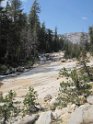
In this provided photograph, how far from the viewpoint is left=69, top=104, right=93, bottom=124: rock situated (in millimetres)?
10516

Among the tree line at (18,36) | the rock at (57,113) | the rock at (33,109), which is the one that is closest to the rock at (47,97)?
the rock at (33,109)

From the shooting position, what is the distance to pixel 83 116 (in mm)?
10797

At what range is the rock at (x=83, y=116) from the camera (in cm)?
1052

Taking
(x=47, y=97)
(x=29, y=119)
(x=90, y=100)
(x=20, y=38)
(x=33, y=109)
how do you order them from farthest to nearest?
(x=20, y=38) → (x=47, y=97) → (x=33, y=109) → (x=90, y=100) → (x=29, y=119)

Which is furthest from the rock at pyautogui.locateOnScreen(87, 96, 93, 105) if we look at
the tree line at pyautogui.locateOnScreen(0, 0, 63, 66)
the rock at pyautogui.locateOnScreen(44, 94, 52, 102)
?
the tree line at pyautogui.locateOnScreen(0, 0, 63, 66)

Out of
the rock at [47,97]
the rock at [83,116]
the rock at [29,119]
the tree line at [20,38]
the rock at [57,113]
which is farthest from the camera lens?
the tree line at [20,38]

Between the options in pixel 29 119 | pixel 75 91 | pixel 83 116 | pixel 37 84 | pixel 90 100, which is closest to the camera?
pixel 83 116

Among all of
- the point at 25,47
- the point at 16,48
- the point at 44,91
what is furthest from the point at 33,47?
the point at 44,91

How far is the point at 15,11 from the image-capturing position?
70.2m

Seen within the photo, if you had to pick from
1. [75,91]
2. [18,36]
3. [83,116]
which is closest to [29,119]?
[83,116]

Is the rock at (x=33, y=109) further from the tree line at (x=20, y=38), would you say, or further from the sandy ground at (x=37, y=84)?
the tree line at (x=20, y=38)

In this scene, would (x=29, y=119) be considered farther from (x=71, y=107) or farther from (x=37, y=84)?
(x=37, y=84)

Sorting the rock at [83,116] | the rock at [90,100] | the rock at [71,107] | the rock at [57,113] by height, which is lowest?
the rock at [57,113]

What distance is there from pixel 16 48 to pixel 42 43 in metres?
47.8
